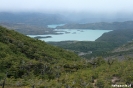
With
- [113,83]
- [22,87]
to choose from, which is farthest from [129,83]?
[22,87]

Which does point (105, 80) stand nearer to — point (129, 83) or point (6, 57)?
point (129, 83)

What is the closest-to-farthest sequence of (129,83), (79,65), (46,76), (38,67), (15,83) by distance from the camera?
1. (129,83)
2. (15,83)
3. (46,76)
4. (38,67)
5. (79,65)

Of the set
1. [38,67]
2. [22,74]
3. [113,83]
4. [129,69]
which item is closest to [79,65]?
[38,67]

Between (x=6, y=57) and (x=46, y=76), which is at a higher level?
(x=6, y=57)

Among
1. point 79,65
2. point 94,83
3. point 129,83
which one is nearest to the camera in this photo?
point 129,83

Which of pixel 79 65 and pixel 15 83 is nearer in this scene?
pixel 15 83

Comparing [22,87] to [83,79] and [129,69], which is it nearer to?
[83,79]
